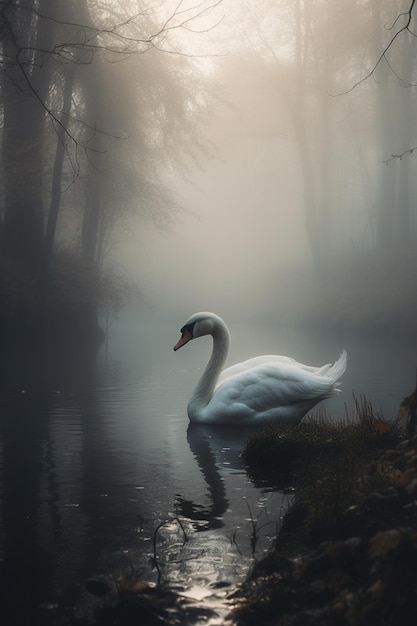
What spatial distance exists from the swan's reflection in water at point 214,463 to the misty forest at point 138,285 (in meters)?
0.03

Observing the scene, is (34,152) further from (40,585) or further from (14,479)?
(40,585)

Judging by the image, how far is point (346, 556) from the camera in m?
3.09

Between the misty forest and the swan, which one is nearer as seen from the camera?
the misty forest

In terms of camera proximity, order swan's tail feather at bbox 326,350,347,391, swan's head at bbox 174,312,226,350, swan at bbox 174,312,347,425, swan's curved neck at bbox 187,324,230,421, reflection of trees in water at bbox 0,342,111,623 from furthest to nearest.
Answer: swan's head at bbox 174,312,226,350, swan's curved neck at bbox 187,324,230,421, swan's tail feather at bbox 326,350,347,391, swan at bbox 174,312,347,425, reflection of trees in water at bbox 0,342,111,623

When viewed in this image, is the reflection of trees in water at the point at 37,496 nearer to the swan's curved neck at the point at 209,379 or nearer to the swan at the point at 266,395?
the swan's curved neck at the point at 209,379

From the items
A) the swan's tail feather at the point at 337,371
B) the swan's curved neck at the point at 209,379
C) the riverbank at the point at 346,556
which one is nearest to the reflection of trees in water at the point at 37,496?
the riverbank at the point at 346,556

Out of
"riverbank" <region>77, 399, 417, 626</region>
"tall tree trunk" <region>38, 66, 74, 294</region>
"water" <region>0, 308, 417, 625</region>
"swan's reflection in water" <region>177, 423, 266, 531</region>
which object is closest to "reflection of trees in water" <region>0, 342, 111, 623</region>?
"water" <region>0, 308, 417, 625</region>

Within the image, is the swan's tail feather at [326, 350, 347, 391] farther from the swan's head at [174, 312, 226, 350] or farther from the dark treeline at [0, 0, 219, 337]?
the dark treeline at [0, 0, 219, 337]

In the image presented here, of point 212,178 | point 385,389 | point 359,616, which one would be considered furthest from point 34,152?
point 212,178

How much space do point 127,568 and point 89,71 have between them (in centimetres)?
1993

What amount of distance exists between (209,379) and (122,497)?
4031 mm

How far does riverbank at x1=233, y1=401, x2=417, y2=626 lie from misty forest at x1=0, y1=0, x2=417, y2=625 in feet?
1.08

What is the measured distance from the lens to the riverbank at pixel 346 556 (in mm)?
2697

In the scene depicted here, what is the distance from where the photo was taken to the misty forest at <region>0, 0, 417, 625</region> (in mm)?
4512
